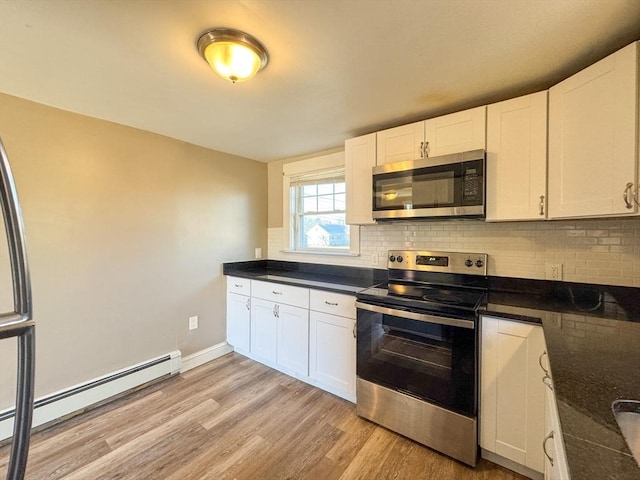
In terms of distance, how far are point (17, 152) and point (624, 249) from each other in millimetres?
3791

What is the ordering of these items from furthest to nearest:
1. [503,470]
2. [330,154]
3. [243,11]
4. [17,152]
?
[330,154], [17,152], [503,470], [243,11]

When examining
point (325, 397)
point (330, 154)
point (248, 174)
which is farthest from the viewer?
point (248, 174)

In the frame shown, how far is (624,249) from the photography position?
1644 millimetres

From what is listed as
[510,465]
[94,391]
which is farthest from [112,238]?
[510,465]

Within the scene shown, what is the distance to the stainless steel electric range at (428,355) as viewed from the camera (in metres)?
1.62

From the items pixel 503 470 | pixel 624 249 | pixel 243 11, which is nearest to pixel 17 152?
pixel 243 11

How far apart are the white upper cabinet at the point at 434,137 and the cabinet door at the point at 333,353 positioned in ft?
4.43

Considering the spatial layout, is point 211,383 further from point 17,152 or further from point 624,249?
point 624,249

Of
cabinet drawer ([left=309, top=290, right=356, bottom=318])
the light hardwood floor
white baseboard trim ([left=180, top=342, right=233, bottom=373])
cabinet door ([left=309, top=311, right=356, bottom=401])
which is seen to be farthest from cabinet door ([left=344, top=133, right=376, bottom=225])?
white baseboard trim ([left=180, top=342, right=233, bottom=373])

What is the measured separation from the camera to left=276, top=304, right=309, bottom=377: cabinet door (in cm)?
245

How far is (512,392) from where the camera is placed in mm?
1541

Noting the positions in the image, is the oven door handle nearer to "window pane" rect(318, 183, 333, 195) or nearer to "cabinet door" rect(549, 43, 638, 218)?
"cabinet door" rect(549, 43, 638, 218)

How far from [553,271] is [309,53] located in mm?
1997

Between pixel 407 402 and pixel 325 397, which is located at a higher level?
pixel 407 402
